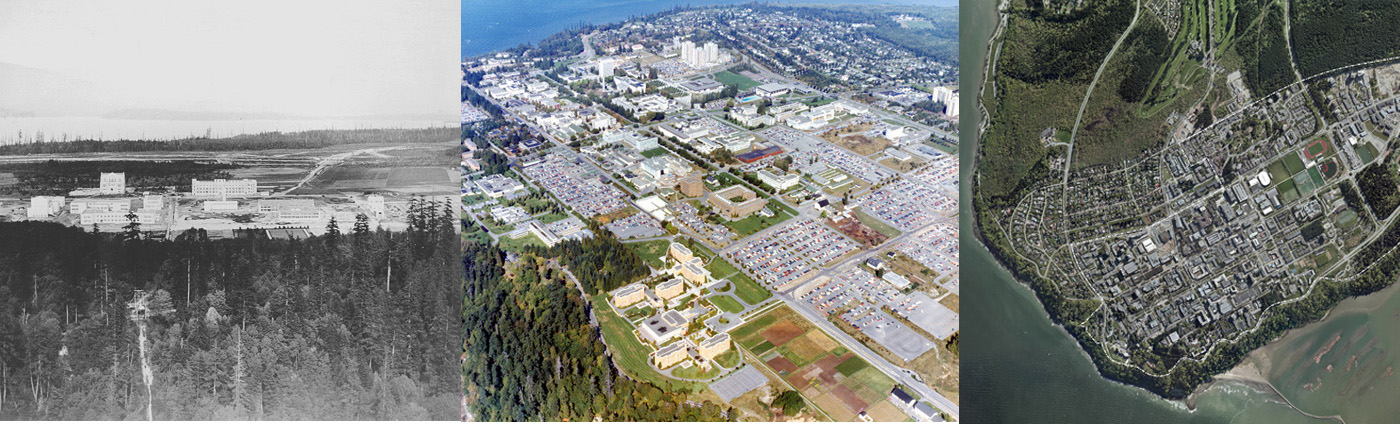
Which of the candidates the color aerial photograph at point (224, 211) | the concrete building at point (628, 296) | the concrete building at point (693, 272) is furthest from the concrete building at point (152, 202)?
the concrete building at point (693, 272)

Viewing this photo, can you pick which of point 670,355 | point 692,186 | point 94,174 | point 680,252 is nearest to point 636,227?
point 680,252

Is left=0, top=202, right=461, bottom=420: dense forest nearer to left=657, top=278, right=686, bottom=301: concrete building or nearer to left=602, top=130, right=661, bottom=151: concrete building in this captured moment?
left=657, top=278, right=686, bottom=301: concrete building

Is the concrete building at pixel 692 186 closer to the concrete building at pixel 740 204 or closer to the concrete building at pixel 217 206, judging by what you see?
the concrete building at pixel 740 204

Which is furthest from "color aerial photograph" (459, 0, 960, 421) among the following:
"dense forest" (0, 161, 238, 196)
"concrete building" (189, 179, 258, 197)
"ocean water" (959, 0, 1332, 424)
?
"dense forest" (0, 161, 238, 196)

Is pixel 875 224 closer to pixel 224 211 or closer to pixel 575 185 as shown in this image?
pixel 575 185

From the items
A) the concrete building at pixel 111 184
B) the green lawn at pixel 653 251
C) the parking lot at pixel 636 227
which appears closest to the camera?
the concrete building at pixel 111 184
